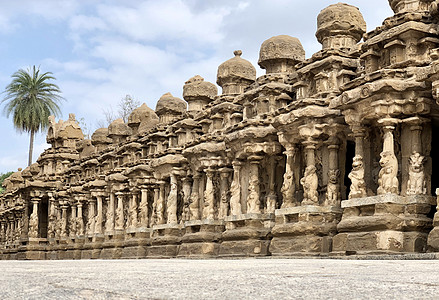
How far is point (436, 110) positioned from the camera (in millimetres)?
12266

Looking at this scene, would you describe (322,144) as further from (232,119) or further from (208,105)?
(208,105)

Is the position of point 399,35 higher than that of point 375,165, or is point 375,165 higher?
point 399,35

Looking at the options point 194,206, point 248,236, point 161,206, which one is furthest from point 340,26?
point 161,206

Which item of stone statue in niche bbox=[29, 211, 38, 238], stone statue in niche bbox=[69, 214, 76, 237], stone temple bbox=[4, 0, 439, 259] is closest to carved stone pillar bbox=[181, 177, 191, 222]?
stone temple bbox=[4, 0, 439, 259]

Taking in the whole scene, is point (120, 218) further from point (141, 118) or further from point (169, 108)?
point (169, 108)

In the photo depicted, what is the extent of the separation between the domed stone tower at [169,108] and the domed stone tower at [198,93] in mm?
2710

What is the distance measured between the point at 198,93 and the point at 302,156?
8311mm

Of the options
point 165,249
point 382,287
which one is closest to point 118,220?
point 165,249

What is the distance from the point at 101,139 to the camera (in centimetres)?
3369

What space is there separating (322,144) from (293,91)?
123 inches

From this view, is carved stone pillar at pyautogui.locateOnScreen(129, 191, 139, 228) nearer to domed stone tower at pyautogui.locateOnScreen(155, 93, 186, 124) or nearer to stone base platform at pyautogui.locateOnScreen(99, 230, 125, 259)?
stone base platform at pyautogui.locateOnScreen(99, 230, 125, 259)

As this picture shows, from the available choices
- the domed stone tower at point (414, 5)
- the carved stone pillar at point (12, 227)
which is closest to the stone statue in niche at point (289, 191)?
the domed stone tower at point (414, 5)

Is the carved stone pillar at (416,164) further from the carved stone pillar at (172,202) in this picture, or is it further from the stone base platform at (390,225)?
the carved stone pillar at (172,202)

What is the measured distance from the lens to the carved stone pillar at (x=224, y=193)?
1886 cm
